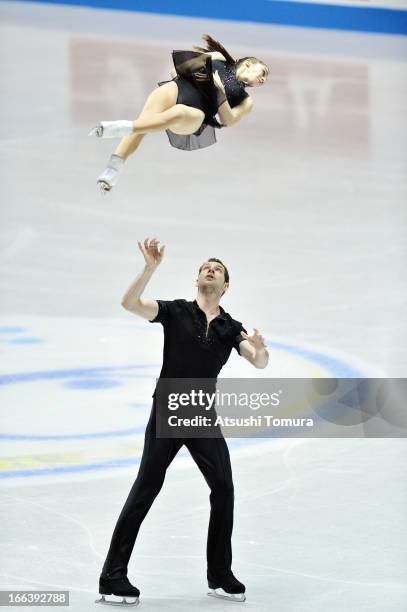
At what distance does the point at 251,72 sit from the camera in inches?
263

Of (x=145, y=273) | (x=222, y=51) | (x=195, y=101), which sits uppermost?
(x=222, y=51)

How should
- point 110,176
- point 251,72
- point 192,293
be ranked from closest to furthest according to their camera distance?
point 110,176, point 251,72, point 192,293

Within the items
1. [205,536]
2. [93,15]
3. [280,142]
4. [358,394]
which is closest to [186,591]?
[205,536]

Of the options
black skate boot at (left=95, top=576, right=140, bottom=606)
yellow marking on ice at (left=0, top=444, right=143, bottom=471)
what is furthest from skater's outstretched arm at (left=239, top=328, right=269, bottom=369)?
yellow marking on ice at (left=0, top=444, right=143, bottom=471)

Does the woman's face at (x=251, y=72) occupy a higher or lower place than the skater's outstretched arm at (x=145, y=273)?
higher

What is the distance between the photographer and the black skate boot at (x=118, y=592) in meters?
6.33

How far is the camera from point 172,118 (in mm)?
6281

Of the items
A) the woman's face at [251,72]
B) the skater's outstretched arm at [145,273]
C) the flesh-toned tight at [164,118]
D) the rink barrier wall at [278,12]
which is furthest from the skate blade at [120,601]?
the rink barrier wall at [278,12]

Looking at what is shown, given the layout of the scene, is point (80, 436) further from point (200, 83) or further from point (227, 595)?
point (200, 83)


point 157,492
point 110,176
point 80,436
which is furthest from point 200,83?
point 80,436

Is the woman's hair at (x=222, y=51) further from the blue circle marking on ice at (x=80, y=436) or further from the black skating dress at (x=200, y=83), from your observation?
the blue circle marking on ice at (x=80, y=436)

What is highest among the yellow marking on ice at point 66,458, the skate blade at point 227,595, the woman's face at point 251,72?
the woman's face at point 251,72

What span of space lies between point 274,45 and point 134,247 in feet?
30.4

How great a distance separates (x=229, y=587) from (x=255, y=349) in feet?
3.78
